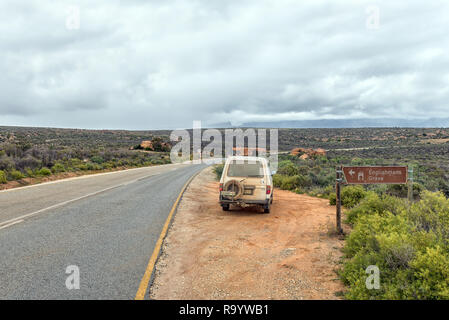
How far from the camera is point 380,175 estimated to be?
7047 millimetres

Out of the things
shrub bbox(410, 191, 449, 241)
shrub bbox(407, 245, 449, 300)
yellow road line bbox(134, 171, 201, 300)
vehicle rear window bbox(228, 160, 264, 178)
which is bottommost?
yellow road line bbox(134, 171, 201, 300)

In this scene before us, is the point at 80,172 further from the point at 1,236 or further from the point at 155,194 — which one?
the point at 1,236

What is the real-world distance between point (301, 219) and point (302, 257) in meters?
3.28

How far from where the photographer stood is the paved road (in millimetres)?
4449

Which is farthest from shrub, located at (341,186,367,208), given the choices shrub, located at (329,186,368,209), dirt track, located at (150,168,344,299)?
dirt track, located at (150,168,344,299)

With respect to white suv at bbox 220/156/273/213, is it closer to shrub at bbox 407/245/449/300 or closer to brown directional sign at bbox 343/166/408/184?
brown directional sign at bbox 343/166/408/184

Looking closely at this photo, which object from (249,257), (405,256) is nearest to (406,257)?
(405,256)

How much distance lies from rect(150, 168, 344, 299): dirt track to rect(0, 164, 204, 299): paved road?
0.58m

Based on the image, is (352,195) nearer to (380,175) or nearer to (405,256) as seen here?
(380,175)

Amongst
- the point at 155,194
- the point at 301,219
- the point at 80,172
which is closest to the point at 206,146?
the point at 80,172

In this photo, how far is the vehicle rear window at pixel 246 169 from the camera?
32.0 feet
